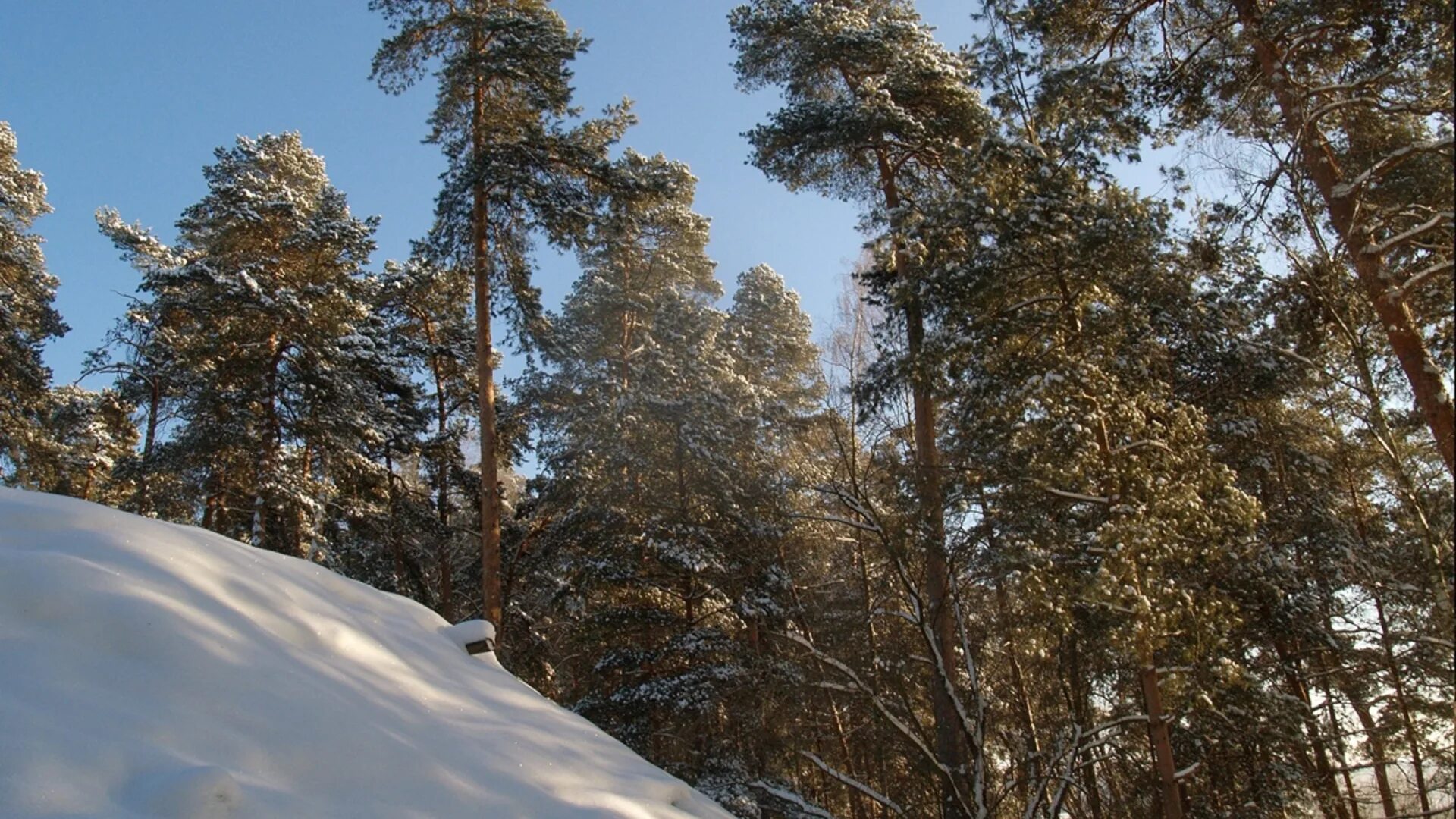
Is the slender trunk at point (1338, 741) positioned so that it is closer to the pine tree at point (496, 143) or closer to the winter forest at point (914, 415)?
the winter forest at point (914, 415)

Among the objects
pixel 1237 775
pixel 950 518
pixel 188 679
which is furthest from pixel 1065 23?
pixel 1237 775

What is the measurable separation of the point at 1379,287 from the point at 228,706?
24.5 feet

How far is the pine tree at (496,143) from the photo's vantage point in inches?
494

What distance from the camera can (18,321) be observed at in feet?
52.3

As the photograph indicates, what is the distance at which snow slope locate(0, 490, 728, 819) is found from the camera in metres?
2.58

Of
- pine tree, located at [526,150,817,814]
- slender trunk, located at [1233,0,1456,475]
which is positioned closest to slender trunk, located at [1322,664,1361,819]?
slender trunk, located at [1233,0,1456,475]

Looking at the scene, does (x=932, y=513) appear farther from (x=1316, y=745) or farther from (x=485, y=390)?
(x=485, y=390)

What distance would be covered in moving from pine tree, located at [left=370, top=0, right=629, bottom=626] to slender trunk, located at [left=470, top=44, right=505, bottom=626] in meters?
0.02

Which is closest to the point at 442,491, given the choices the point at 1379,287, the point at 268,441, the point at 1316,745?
the point at 268,441

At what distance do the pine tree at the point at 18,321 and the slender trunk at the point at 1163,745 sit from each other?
19.3 metres

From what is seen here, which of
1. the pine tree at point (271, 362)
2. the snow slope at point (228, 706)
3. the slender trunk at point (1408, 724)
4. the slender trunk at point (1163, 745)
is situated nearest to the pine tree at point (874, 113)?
the slender trunk at point (1163, 745)

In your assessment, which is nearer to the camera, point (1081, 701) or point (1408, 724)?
point (1408, 724)

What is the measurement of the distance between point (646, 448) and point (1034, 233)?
24.3 ft

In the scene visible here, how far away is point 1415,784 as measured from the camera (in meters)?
10.2
